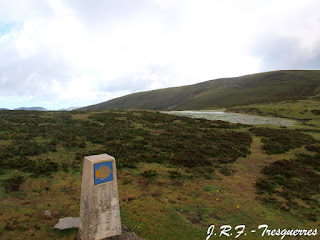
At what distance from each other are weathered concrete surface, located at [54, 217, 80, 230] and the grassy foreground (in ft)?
0.57

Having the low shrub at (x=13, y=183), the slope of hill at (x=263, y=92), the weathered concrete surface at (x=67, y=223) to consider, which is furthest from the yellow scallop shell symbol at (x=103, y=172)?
the slope of hill at (x=263, y=92)

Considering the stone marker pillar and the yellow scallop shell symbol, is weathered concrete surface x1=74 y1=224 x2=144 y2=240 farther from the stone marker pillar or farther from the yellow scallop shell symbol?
the yellow scallop shell symbol

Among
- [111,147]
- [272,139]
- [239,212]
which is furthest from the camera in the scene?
[272,139]

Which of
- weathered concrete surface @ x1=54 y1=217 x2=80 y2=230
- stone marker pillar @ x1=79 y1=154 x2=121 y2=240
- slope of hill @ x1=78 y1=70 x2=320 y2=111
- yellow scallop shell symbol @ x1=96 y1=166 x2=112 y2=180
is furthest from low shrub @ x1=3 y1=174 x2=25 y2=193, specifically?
slope of hill @ x1=78 y1=70 x2=320 y2=111

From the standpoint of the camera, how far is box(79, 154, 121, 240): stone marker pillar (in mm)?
6086

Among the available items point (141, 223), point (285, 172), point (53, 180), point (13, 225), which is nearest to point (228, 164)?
point (285, 172)

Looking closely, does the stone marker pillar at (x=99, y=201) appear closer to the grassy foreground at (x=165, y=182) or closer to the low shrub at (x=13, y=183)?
the grassy foreground at (x=165, y=182)

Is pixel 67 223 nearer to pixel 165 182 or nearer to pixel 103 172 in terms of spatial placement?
pixel 103 172

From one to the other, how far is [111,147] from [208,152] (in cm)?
966

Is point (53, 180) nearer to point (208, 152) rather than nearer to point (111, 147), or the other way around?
point (111, 147)

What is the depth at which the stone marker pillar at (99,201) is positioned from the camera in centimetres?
609

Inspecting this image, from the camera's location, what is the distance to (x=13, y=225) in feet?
22.8

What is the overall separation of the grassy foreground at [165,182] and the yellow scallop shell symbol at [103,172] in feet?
8.91

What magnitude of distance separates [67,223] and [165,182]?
20.6 feet
